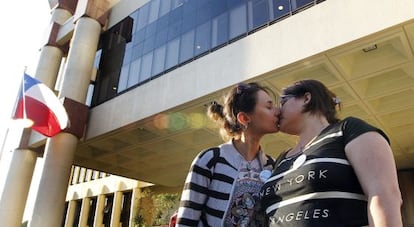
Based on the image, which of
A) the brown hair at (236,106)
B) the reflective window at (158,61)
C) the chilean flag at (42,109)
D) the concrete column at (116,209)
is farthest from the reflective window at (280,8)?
the concrete column at (116,209)

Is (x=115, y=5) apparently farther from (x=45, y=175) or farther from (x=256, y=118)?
(x=256, y=118)

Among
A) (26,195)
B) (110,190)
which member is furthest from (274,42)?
(110,190)

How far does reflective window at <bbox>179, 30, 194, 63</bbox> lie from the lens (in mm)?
9398

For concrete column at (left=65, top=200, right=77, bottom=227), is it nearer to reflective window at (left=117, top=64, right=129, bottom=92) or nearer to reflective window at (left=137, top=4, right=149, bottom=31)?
reflective window at (left=117, top=64, right=129, bottom=92)

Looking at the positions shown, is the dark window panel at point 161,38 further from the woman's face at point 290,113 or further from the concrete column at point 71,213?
the concrete column at point 71,213

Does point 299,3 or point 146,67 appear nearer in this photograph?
point 299,3

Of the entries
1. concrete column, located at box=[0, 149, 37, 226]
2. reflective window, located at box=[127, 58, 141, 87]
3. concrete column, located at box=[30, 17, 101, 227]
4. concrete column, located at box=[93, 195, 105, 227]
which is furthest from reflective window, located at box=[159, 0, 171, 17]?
concrete column, located at box=[93, 195, 105, 227]

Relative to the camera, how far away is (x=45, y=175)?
11070mm

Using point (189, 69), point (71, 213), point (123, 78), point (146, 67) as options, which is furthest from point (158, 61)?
point (71, 213)

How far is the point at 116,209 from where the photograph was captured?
1938 cm

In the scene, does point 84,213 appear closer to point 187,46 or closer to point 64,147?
point 64,147

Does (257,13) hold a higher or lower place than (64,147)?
higher

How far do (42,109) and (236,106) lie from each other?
958 centimetres

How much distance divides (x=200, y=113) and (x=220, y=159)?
7.03 meters
